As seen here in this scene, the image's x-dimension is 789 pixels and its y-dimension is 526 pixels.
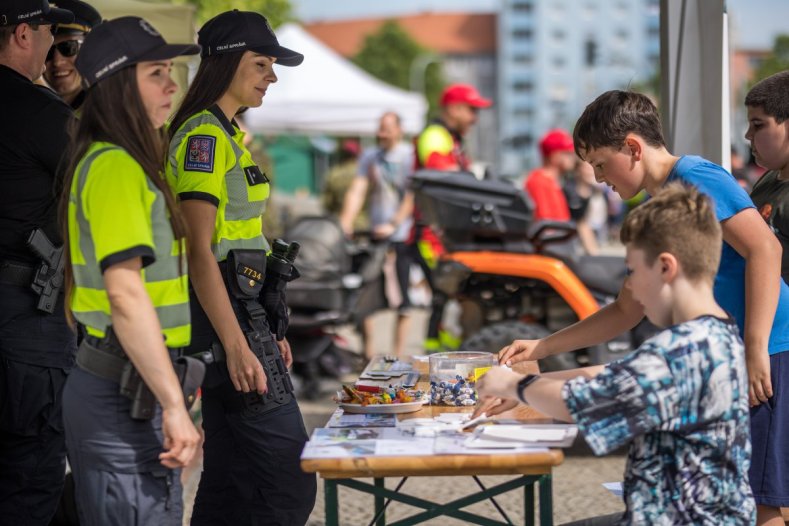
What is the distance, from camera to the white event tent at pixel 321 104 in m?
15.8

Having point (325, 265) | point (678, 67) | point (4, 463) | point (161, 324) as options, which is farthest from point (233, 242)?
point (325, 265)

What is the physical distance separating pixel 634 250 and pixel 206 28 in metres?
1.51

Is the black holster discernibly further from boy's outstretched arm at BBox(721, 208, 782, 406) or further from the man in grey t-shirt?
the man in grey t-shirt

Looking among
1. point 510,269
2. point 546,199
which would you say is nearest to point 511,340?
point 510,269

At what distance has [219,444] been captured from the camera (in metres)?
3.41

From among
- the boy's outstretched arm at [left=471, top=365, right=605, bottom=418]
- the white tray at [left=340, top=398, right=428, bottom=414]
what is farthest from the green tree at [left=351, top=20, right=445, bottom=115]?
the boy's outstretched arm at [left=471, top=365, right=605, bottom=418]

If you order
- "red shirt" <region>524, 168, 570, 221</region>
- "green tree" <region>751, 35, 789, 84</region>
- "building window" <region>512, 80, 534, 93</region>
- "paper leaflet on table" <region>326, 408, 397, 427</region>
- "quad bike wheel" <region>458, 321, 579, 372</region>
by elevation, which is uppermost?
"building window" <region>512, 80, 534, 93</region>

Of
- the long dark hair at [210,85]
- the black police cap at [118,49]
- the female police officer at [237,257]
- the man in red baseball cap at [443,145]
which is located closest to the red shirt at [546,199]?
the man in red baseball cap at [443,145]

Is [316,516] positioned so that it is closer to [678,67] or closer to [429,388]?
[429,388]

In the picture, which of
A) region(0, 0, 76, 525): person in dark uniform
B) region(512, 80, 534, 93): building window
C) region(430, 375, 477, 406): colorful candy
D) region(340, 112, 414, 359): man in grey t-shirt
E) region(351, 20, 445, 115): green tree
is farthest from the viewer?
region(512, 80, 534, 93): building window

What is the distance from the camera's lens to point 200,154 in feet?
10.1

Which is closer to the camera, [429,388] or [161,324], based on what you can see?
[161,324]

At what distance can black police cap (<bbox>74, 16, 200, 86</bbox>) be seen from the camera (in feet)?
8.50

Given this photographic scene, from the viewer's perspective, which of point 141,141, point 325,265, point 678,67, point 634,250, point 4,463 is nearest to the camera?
point 634,250
